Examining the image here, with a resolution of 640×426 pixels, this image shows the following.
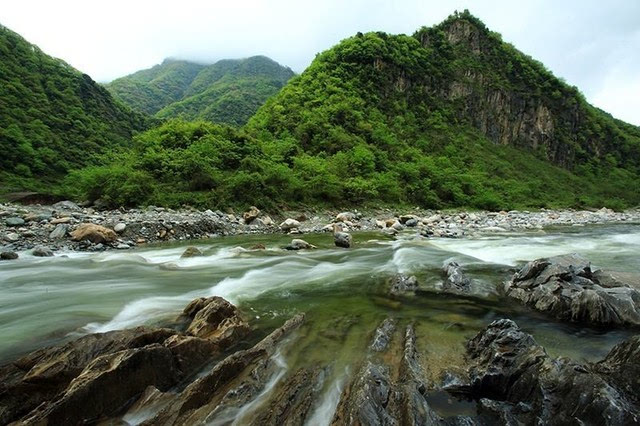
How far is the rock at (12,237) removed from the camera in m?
A: 12.0

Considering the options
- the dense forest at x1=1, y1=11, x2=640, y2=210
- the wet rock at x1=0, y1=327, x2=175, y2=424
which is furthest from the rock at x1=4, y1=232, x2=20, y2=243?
the wet rock at x1=0, y1=327, x2=175, y2=424

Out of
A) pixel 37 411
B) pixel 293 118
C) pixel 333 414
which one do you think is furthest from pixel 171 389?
pixel 293 118

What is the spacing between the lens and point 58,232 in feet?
42.2

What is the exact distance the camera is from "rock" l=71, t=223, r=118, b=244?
1271 centimetres

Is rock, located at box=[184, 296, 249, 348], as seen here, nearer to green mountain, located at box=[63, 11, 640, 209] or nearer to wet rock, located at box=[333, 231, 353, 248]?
wet rock, located at box=[333, 231, 353, 248]

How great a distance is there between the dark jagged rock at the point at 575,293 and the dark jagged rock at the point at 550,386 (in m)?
2.29

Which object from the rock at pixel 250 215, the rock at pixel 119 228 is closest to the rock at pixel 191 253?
the rock at pixel 119 228

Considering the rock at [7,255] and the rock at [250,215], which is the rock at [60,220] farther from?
the rock at [250,215]

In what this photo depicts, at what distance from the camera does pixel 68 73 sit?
Answer: 5069 centimetres

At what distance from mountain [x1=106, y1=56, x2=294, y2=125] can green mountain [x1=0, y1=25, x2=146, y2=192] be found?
548 inches

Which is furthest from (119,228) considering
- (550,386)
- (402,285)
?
(550,386)

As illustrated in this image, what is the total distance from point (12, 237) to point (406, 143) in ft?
155

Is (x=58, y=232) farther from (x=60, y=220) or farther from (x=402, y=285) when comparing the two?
(x=402, y=285)

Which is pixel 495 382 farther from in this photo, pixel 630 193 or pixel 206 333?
pixel 630 193
